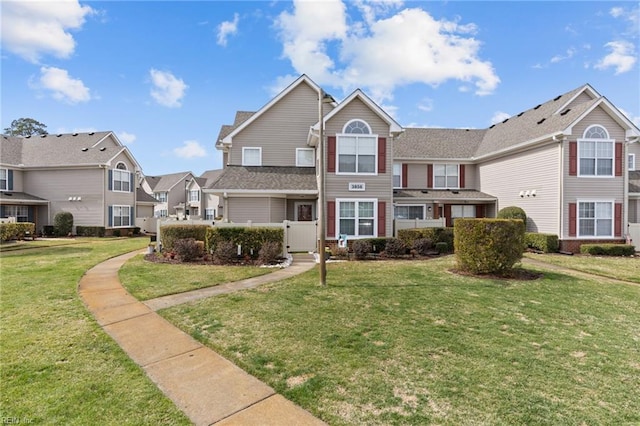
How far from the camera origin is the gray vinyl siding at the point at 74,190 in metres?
26.3

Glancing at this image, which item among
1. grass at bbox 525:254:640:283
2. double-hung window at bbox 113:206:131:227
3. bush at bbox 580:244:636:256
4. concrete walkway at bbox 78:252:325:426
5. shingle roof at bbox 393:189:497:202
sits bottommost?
grass at bbox 525:254:640:283

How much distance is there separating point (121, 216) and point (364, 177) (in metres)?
23.4

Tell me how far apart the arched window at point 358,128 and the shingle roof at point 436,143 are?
7140 mm

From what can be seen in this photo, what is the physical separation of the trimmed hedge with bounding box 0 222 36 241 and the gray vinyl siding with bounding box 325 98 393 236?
66.9 feet

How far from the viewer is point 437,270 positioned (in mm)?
11609

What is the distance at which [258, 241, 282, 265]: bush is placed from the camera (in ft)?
41.5

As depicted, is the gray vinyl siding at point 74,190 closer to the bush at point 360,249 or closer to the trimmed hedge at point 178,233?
the trimmed hedge at point 178,233

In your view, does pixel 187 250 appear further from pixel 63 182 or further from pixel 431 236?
pixel 63 182

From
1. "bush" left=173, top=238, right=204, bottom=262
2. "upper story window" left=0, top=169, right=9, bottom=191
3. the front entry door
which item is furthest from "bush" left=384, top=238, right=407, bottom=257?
"upper story window" left=0, top=169, right=9, bottom=191

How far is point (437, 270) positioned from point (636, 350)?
652 centimetres

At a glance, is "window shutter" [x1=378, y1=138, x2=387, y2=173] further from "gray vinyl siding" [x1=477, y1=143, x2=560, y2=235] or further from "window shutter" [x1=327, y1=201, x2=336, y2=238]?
"gray vinyl siding" [x1=477, y1=143, x2=560, y2=235]

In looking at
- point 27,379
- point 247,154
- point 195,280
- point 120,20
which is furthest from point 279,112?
point 27,379

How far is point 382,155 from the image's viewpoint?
16.4 meters

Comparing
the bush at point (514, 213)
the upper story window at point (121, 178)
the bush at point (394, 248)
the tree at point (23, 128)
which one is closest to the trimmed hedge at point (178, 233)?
the bush at point (394, 248)
